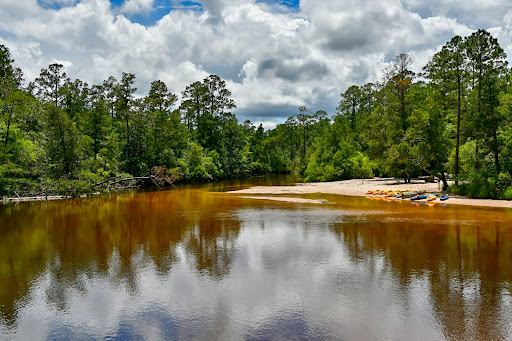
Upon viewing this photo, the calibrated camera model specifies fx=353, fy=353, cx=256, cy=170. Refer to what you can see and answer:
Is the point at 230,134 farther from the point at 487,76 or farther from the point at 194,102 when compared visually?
the point at 487,76

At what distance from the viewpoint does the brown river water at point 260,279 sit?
27.9 feet

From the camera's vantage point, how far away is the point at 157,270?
13.0m

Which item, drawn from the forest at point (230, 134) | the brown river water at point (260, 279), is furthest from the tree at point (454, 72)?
the brown river water at point (260, 279)

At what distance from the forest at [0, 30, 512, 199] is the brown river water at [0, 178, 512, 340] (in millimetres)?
12483

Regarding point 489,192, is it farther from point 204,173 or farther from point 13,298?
point 204,173

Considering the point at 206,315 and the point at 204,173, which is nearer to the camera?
the point at 206,315

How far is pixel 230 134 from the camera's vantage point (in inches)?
3209

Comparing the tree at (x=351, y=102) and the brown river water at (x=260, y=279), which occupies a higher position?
the tree at (x=351, y=102)

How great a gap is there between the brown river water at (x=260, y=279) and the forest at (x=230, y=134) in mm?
12483

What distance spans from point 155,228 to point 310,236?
9.28 m

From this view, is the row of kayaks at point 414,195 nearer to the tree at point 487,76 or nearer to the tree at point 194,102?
the tree at point 487,76

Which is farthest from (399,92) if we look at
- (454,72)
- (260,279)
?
(260,279)

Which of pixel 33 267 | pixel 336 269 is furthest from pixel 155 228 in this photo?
pixel 336 269

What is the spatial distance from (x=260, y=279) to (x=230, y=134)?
233 feet
